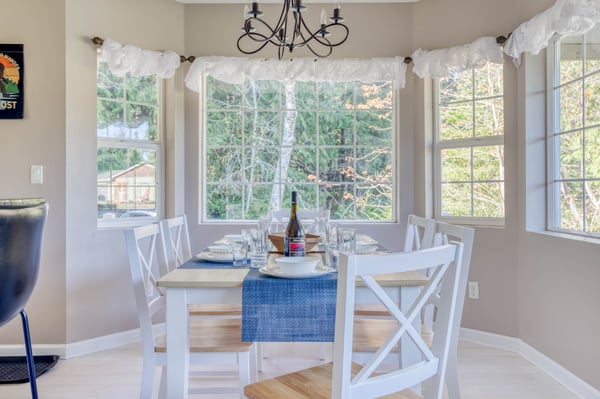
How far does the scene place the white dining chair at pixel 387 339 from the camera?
3.00 ft

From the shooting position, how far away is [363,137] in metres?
3.29

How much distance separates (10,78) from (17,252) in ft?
5.22

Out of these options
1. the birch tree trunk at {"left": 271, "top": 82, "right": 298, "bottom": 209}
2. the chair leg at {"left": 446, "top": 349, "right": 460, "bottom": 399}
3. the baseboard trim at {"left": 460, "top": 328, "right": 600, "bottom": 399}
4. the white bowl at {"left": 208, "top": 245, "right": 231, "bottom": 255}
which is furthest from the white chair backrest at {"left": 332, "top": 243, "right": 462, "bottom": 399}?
the birch tree trunk at {"left": 271, "top": 82, "right": 298, "bottom": 209}

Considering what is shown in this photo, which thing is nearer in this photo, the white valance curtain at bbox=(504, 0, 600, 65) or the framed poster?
the white valance curtain at bbox=(504, 0, 600, 65)

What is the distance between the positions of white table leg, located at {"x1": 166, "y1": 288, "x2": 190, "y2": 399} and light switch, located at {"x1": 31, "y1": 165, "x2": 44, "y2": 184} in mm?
1752

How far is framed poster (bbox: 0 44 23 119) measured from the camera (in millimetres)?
2590

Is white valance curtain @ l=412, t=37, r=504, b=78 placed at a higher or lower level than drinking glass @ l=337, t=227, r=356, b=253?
higher

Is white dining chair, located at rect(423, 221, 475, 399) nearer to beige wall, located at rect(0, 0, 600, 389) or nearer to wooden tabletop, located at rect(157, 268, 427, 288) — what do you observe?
wooden tabletop, located at rect(157, 268, 427, 288)

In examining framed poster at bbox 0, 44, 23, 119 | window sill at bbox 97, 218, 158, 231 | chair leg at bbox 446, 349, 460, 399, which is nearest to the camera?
chair leg at bbox 446, 349, 460, 399

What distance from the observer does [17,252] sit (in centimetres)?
161

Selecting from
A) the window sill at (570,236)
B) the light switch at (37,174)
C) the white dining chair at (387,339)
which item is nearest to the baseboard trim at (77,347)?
the light switch at (37,174)

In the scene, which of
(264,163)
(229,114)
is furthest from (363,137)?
(229,114)

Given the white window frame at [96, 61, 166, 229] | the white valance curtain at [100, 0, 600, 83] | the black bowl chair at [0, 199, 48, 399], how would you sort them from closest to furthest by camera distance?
1. the black bowl chair at [0, 199, 48, 399]
2. the white valance curtain at [100, 0, 600, 83]
3. the white window frame at [96, 61, 166, 229]

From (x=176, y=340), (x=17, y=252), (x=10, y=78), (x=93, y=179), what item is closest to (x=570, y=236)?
(x=176, y=340)
